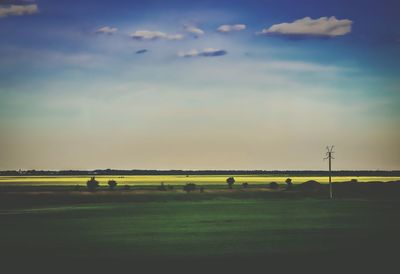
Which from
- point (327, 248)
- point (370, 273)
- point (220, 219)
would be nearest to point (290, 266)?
point (370, 273)

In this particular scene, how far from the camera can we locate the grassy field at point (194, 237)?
23.6 meters

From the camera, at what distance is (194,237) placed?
3025 centimetres

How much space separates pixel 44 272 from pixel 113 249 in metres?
6.32

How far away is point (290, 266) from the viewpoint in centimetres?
2064

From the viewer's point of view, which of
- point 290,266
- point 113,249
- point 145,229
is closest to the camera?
point 290,266

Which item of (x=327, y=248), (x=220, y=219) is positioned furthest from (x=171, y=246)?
(x=220, y=219)

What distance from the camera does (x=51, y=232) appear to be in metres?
32.5

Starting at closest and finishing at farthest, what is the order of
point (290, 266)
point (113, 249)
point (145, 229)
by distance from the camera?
point (290, 266)
point (113, 249)
point (145, 229)

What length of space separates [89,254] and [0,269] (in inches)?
183

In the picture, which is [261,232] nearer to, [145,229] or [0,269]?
[145,229]

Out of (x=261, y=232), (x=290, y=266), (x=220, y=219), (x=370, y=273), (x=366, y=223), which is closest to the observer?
(x=370, y=273)

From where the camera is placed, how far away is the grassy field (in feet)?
77.3

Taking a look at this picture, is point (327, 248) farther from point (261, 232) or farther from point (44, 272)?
point (44, 272)

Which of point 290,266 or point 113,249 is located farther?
point 113,249
